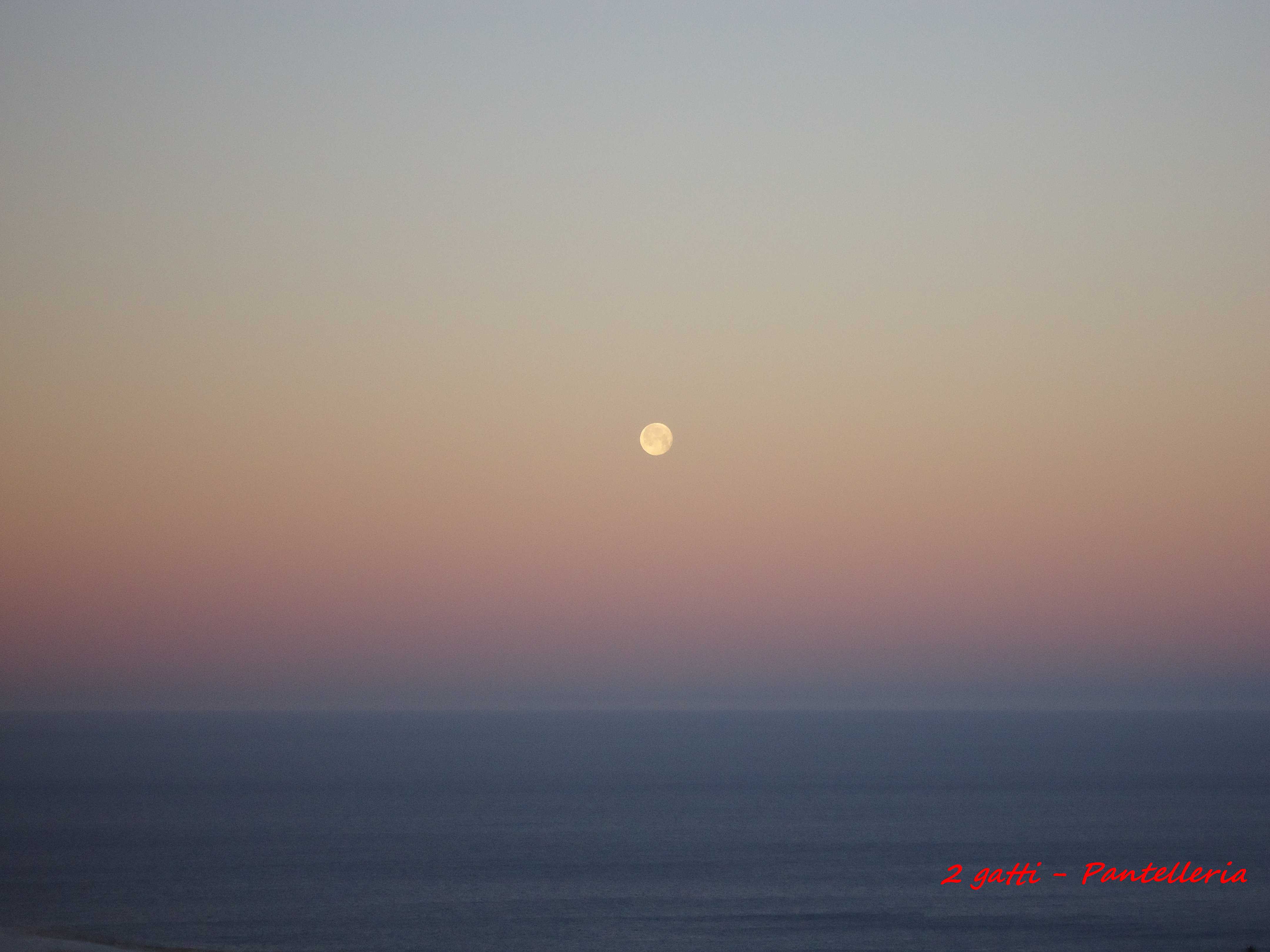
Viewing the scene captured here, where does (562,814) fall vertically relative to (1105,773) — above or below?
below

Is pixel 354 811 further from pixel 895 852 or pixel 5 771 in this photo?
pixel 5 771

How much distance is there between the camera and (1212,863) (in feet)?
263

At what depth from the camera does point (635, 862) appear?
3182 inches

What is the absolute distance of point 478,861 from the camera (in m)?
82.0

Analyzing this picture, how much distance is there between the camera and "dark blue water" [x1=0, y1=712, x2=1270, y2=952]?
58.5m

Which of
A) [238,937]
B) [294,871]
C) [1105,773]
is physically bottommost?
[238,937]

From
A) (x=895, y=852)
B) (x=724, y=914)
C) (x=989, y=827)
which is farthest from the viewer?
(x=989, y=827)

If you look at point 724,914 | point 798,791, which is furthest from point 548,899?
point 798,791

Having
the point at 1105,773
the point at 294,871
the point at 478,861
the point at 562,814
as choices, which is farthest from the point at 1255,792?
the point at 294,871

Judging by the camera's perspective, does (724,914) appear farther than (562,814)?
No

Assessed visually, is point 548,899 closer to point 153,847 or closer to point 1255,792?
point 153,847

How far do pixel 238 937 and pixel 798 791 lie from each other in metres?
88.5

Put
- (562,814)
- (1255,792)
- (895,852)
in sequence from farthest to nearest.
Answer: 1. (1255,792)
2. (562,814)
3. (895,852)

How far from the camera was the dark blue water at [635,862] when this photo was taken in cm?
5847
